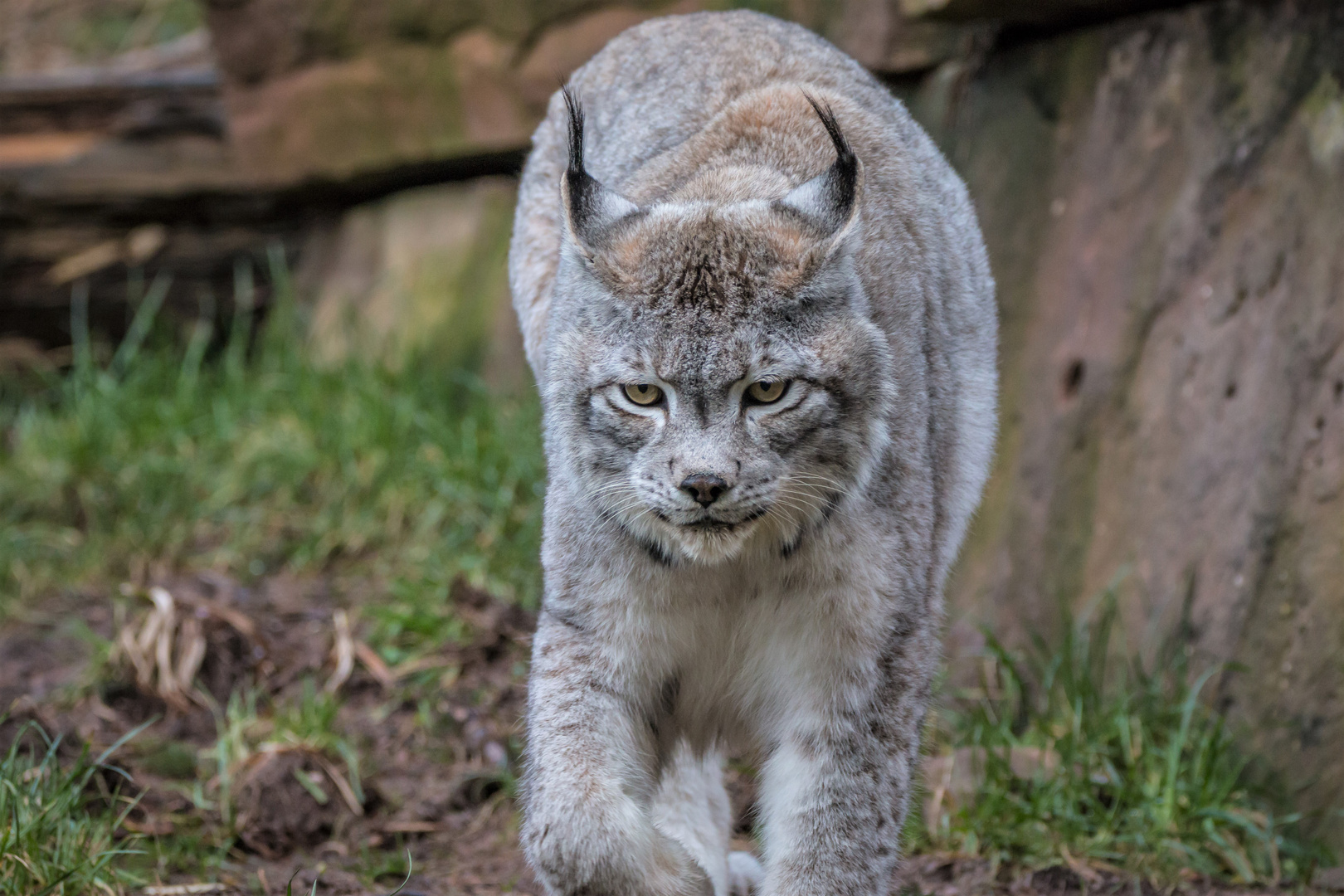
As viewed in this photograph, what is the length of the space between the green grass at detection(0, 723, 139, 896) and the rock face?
342 cm

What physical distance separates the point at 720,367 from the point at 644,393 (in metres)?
0.23

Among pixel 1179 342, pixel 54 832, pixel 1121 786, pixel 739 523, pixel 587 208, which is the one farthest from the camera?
pixel 1179 342

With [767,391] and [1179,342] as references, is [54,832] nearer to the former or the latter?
[767,391]

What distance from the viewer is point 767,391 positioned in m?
3.45

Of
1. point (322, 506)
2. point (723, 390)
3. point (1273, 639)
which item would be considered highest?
point (723, 390)

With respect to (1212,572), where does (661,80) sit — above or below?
above

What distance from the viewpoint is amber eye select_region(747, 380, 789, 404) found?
343 cm

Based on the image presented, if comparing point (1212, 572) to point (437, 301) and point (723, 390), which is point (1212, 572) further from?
point (437, 301)

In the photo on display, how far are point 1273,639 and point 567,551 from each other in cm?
263

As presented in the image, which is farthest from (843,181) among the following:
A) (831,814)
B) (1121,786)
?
(1121,786)

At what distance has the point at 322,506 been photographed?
7.32 meters

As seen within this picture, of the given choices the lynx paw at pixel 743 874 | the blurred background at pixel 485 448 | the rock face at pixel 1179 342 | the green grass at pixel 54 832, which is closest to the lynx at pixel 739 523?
the lynx paw at pixel 743 874

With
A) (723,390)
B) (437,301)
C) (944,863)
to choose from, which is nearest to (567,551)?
(723,390)

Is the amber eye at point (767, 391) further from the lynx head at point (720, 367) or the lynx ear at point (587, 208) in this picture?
the lynx ear at point (587, 208)
